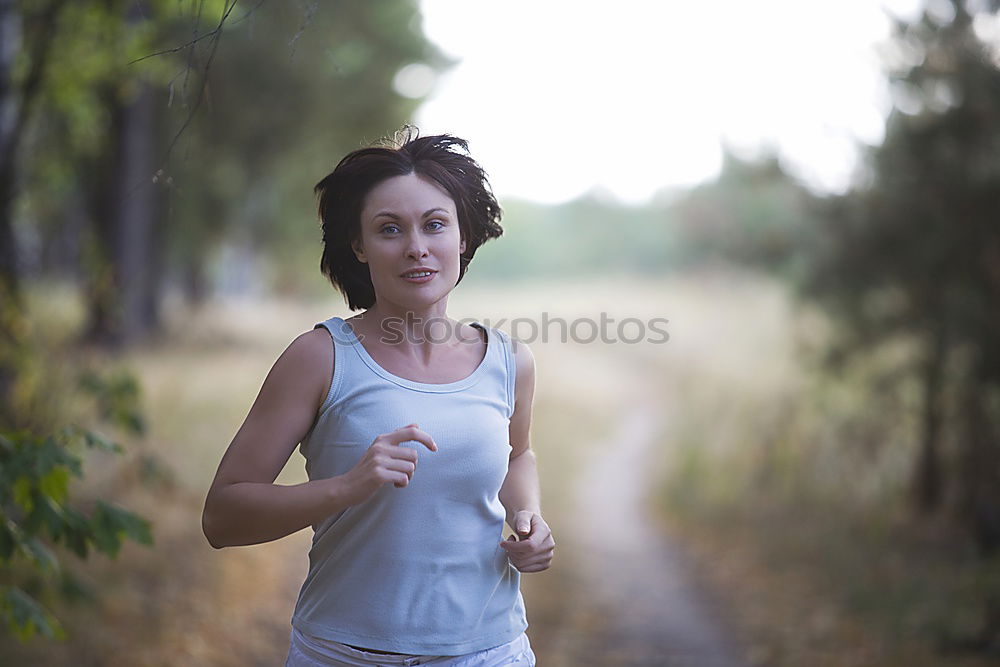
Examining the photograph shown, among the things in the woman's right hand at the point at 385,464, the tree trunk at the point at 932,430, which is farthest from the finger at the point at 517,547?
the tree trunk at the point at 932,430

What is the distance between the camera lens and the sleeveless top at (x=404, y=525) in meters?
1.84

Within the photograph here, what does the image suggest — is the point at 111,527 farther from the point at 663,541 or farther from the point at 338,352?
the point at 663,541

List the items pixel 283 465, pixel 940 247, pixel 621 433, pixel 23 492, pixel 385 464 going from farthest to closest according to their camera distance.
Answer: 1. pixel 621 433
2. pixel 940 247
3. pixel 23 492
4. pixel 283 465
5. pixel 385 464

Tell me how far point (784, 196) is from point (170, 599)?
6313 mm

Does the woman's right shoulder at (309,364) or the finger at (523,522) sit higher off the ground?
the woman's right shoulder at (309,364)

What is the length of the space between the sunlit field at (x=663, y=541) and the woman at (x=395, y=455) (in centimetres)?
197

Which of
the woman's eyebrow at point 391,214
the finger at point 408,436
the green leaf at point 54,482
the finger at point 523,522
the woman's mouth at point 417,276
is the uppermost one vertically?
the woman's eyebrow at point 391,214

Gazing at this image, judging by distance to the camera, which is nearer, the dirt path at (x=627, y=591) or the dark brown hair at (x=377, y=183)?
the dark brown hair at (x=377, y=183)

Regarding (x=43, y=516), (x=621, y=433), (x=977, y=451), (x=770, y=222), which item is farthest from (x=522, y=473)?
(x=621, y=433)

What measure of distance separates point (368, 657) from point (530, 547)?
1.31 ft

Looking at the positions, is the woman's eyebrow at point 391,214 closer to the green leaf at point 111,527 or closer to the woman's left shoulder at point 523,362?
the woman's left shoulder at point 523,362

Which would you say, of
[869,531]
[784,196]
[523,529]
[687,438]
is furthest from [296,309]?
[523,529]

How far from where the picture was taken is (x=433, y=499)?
1.88 metres

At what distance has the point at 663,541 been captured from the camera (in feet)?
28.0
